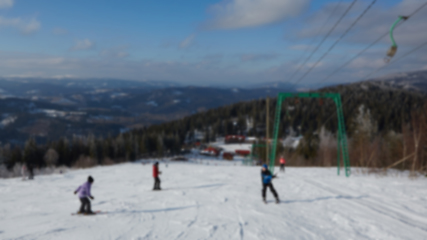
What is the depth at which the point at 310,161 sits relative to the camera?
58375mm

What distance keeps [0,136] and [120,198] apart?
206 metres

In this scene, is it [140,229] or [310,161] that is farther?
[310,161]

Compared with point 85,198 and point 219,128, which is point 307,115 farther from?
point 85,198

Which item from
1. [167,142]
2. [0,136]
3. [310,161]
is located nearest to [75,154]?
[167,142]

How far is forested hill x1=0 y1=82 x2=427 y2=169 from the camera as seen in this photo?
66812mm

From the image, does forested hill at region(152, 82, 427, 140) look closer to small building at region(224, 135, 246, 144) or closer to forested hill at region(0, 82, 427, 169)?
forested hill at region(0, 82, 427, 169)

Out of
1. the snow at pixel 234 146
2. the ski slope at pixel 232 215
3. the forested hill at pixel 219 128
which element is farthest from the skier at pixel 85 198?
the snow at pixel 234 146

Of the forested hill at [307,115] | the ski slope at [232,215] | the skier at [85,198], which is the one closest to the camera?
the ski slope at [232,215]

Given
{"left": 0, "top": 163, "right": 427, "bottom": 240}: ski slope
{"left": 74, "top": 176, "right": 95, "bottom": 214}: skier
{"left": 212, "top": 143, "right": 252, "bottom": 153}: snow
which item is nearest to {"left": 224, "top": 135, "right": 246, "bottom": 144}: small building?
{"left": 212, "top": 143, "right": 252, "bottom": 153}: snow

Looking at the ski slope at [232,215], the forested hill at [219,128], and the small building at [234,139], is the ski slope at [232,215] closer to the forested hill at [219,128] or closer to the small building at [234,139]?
the forested hill at [219,128]

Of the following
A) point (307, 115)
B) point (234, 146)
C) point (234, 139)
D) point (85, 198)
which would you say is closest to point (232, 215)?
point (85, 198)

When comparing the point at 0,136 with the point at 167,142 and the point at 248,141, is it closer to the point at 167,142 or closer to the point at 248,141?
the point at 167,142

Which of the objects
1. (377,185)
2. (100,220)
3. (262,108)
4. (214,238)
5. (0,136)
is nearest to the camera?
(214,238)

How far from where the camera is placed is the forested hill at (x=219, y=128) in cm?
6681
